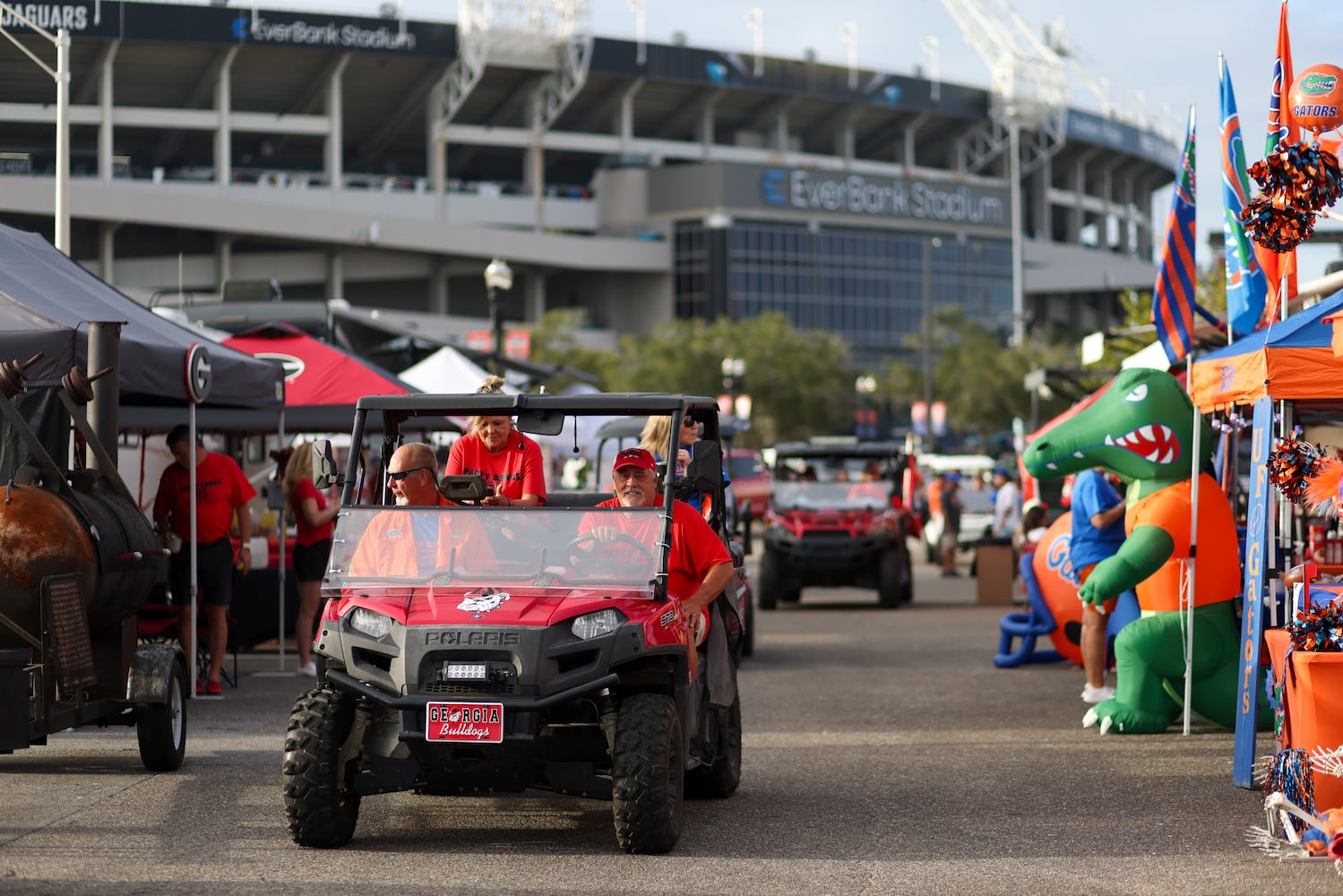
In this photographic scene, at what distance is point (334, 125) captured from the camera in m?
76.3

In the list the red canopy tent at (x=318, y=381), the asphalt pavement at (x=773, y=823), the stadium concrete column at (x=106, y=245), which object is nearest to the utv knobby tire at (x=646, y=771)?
the asphalt pavement at (x=773, y=823)

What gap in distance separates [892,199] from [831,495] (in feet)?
229

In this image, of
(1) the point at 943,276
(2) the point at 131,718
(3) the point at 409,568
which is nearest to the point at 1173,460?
(3) the point at 409,568

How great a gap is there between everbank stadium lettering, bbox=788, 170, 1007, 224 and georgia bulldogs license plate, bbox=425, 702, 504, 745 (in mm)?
81538

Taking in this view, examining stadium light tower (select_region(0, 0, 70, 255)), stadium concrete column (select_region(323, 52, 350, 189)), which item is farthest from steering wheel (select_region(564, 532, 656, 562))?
stadium concrete column (select_region(323, 52, 350, 189))

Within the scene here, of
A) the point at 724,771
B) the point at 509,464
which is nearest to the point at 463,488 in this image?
the point at 509,464

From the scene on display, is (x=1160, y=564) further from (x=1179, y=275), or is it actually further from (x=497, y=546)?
(x=497, y=546)

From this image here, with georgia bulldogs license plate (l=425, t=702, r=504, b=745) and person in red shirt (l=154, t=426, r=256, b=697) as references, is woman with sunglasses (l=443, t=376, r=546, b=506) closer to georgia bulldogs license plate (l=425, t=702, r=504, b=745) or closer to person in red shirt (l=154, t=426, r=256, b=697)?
georgia bulldogs license plate (l=425, t=702, r=504, b=745)

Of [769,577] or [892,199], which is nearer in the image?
[769,577]

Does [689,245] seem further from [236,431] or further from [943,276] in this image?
[236,431]

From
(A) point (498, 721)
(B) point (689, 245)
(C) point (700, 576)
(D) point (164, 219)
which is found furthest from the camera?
(B) point (689, 245)

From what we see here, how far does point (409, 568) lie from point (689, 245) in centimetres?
8134

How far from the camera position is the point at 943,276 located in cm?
9419

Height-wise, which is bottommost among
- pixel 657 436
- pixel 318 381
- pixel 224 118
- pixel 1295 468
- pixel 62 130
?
pixel 1295 468
